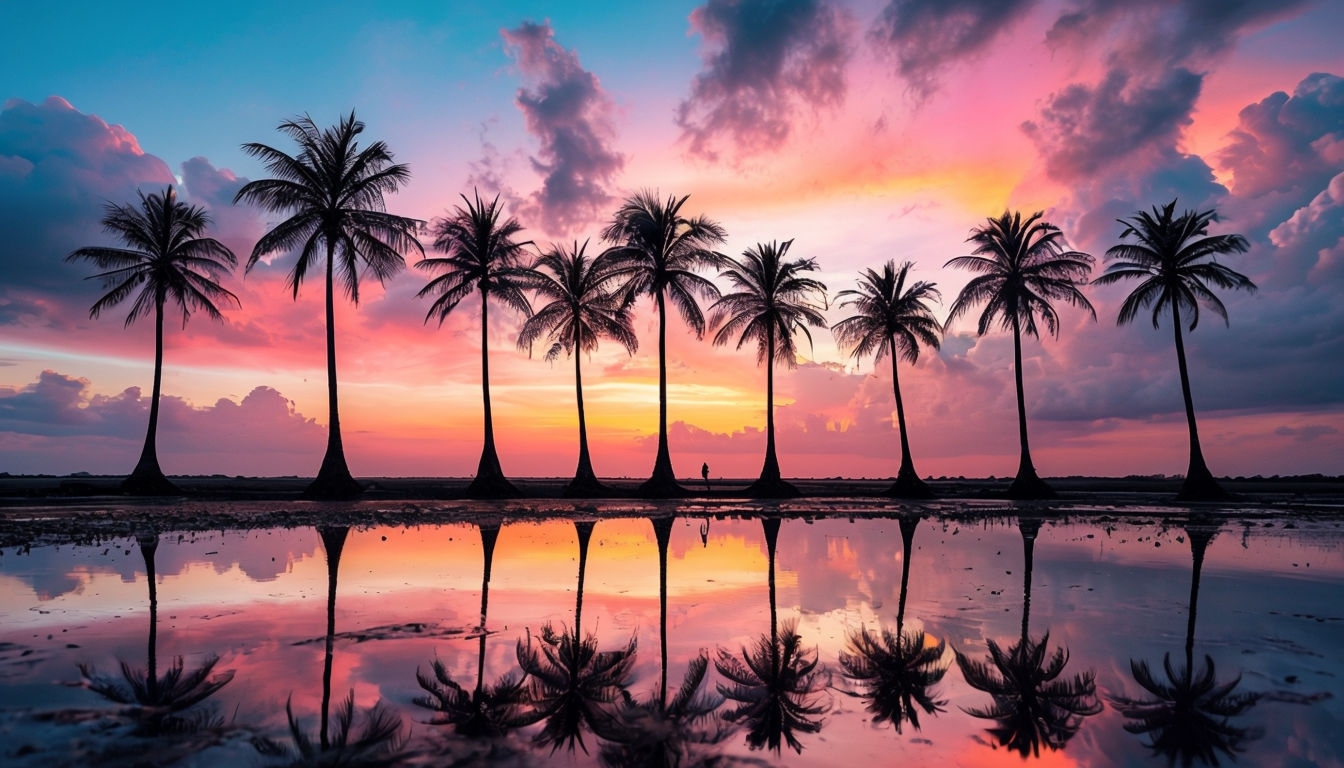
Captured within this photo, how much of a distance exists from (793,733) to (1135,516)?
28995 mm

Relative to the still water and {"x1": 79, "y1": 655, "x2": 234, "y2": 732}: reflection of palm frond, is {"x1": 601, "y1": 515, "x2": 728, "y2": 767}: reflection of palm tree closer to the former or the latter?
the still water

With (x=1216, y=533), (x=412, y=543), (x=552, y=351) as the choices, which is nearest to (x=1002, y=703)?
(x=412, y=543)

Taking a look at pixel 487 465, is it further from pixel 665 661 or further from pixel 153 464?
pixel 665 661

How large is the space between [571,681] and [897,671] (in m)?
3.02

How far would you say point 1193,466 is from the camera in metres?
39.9

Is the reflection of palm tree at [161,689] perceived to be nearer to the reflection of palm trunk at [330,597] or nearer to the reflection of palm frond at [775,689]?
the reflection of palm trunk at [330,597]

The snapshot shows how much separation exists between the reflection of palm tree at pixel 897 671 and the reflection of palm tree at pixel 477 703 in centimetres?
280

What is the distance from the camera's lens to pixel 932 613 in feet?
30.6

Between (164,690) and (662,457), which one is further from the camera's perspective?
(662,457)

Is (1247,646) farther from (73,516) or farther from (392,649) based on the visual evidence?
(73,516)

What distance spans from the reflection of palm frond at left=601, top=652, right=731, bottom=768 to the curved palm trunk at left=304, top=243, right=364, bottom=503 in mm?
33663

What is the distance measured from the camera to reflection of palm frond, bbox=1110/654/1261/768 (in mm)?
4871

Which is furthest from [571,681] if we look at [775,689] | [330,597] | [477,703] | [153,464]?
[153,464]

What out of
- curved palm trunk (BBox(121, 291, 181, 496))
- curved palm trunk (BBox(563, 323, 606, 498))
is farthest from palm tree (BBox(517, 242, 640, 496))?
curved palm trunk (BBox(121, 291, 181, 496))
